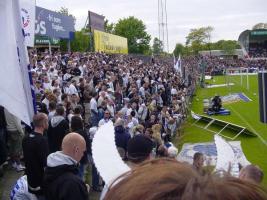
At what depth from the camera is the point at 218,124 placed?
25.7 meters

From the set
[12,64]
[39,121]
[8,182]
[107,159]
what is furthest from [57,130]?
[107,159]

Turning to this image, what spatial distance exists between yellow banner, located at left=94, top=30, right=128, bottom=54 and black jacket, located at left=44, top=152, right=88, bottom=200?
1336 inches

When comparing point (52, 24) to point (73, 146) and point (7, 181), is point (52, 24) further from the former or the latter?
point (73, 146)

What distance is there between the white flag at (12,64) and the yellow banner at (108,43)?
3298cm

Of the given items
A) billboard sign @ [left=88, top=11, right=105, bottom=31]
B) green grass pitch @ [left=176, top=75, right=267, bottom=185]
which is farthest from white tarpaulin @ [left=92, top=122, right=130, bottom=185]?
billboard sign @ [left=88, top=11, right=105, bottom=31]

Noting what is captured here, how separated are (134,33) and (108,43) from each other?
2436 inches

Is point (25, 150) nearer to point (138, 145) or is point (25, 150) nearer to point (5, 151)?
point (138, 145)

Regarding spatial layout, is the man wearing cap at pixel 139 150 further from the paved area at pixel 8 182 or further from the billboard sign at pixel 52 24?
the billboard sign at pixel 52 24

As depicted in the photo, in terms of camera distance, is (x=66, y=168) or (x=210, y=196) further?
(x=66, y=168)

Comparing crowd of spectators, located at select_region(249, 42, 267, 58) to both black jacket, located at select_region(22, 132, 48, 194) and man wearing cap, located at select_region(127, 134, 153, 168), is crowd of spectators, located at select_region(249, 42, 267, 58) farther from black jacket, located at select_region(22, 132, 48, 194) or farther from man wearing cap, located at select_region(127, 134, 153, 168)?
man wearing cap, located at select_region(127, 134, 153, 168)

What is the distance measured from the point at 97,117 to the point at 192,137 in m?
8.74

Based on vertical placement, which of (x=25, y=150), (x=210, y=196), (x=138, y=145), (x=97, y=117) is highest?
(x=210, y=196)

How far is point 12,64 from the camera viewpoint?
4.91 meters

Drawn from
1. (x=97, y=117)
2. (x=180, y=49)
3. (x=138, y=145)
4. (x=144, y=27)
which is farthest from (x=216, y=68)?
(x=138, y=145)
